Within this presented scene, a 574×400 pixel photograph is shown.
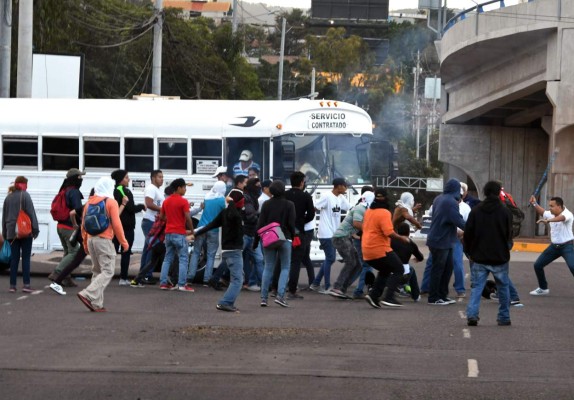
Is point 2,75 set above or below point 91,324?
above

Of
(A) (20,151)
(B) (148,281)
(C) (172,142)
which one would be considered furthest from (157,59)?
(B) (148,281)

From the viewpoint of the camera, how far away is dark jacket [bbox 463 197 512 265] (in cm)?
1394

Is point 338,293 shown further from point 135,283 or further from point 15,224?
point 15,224

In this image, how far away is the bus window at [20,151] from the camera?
21.2 metres

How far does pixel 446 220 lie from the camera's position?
16406 millimetres

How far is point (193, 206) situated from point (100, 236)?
228 inches

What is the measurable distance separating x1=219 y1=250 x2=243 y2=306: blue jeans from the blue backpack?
1575 mm

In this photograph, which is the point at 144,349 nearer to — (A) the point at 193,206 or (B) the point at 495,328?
(B) the point at 495,328

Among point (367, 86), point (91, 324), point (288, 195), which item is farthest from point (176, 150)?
point (367, 86)

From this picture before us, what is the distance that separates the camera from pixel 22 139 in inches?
835

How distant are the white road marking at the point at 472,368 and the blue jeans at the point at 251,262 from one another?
7223 mm

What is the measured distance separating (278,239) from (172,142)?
616 centimetres

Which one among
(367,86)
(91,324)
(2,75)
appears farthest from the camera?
(367,86)

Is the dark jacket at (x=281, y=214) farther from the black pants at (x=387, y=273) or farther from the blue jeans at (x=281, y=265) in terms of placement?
the black pants at (x=387, y=273)
